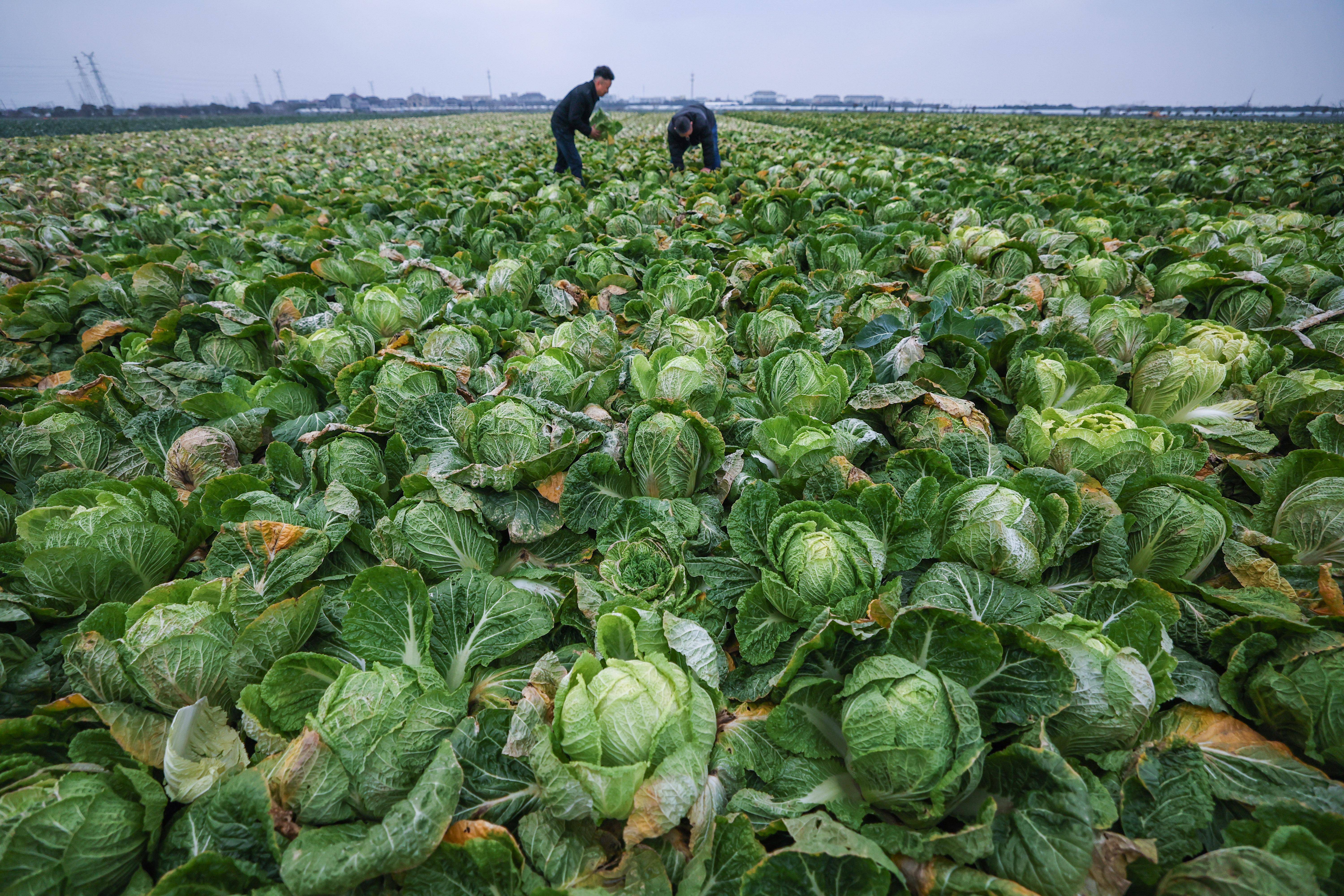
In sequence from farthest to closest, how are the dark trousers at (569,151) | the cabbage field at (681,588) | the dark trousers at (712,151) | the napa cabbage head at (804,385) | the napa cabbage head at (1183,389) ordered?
the dark trousers at (712,151) < the dark trousers at (569,151) < the napa cabbage head at (1183,389) < the napa cabbage head at (804,385) < the cabbage field at (681,588)

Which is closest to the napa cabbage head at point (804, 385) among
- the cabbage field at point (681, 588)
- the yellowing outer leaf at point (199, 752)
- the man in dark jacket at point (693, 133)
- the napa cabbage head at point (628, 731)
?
the cabbage field at point (681, 588)

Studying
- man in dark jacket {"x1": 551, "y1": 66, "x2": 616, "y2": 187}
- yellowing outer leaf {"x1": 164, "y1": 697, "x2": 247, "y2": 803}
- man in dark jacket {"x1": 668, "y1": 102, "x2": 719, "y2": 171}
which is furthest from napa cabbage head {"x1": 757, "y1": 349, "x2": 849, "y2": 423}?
man in dark jacket {"x1": 668, "y1": 102, "x2": 719, "y2": 171}

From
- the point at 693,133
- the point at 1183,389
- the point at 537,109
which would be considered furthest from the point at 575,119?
the point at 537,109

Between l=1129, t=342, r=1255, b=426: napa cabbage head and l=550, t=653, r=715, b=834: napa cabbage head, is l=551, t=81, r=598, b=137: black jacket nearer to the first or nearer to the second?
l=1129, t=342, r=1255, b=426: napa cabbage head

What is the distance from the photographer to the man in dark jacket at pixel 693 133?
39.7 ft

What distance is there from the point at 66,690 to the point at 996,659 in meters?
3.35

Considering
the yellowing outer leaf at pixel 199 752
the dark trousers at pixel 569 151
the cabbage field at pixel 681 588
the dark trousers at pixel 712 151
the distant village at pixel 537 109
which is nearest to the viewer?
the cabbage field at pixel 681 588

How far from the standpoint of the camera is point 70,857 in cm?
147

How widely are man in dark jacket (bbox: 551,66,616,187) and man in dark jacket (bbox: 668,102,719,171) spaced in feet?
5.41

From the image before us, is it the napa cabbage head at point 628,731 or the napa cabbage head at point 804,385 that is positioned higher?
the napa cabbage head at point 804,385

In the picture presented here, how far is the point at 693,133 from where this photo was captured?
1273 centimetres

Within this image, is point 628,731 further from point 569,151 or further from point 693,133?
point 693,133

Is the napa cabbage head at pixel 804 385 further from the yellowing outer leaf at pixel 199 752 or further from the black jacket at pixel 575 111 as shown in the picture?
the black jacket at pixel 575 111

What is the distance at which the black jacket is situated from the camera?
11703 millimetres
